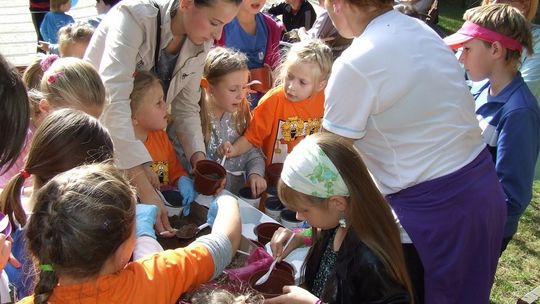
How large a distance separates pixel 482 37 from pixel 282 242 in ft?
4.71

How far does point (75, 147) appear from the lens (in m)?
1.67

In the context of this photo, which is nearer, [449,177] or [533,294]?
[449,177]

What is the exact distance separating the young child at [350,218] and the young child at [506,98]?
37.3 inches

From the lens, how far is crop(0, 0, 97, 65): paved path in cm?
740

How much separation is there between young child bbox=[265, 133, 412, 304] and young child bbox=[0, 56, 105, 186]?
964 mm

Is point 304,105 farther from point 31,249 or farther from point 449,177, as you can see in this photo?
point 31,249

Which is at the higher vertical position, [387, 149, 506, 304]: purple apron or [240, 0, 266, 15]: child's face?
[240, 0, 266, 15]: child's face

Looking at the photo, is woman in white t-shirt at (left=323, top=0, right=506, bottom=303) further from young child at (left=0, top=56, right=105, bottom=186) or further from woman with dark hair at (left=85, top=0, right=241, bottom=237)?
young child at (left=0, top=56, right=105, bottom=186)

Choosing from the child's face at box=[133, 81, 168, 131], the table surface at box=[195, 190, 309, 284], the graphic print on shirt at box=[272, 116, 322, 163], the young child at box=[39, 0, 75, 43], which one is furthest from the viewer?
the young child at box=[39, 0, 75, 43]

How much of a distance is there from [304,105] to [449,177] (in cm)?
153

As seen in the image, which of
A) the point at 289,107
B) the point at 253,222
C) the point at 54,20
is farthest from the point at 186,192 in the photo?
the point at 54,20

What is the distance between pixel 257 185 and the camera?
2648 mm

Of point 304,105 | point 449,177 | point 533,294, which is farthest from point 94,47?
point 533,294

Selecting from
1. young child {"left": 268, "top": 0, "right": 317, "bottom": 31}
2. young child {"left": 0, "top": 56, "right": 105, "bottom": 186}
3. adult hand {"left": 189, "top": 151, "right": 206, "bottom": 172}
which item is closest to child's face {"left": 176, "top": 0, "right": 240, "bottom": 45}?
young child {"left": 0, "top": 56, "right": 105, "bottom": 186}
